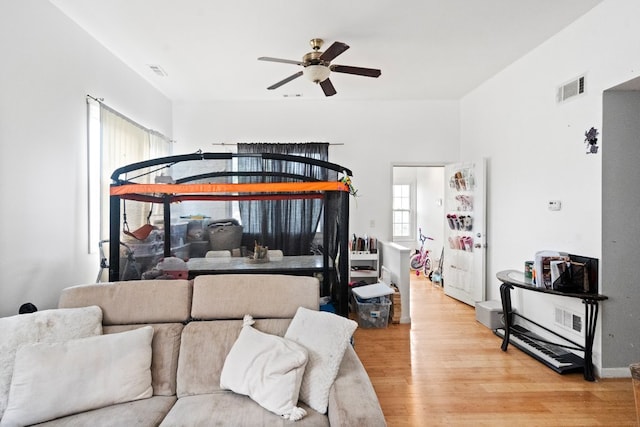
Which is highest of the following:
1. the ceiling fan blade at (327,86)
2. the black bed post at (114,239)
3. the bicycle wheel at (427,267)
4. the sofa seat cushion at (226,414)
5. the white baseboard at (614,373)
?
the ceiling fan blade at (327,86)

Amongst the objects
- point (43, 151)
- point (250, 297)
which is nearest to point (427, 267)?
point (250, 297)

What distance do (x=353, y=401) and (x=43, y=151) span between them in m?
2.73

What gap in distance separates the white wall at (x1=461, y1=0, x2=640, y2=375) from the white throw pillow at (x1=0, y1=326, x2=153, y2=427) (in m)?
3.36

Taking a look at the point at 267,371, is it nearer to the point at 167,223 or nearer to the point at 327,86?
the point at 167,223

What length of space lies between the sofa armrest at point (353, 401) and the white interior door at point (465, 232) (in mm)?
3276

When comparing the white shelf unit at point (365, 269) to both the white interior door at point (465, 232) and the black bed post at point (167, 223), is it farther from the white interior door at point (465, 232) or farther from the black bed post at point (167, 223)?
the black bed post at point (167, 223)

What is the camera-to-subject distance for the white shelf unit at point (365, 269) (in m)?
4.49

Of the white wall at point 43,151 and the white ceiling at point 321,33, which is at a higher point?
the white ceiling at point 321,33

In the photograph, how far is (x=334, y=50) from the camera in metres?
2.74

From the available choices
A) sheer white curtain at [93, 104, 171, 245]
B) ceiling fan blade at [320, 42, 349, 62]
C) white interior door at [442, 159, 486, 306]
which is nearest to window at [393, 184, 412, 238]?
white interior door at [442, 159, 486, 306]

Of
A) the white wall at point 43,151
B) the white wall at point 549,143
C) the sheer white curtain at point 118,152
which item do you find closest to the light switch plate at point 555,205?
the white wall at point 549,143

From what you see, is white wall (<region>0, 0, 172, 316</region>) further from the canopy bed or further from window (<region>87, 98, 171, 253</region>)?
the canopy bed

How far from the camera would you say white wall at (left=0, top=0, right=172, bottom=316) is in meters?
2.18

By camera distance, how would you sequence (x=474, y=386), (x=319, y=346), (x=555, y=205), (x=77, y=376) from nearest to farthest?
(x=77, y=376) → (x=319, y=346) → (x=474, y=386) → (x=555, y=205)
